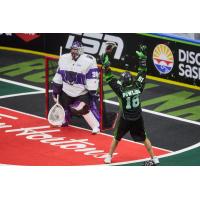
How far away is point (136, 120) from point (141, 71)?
3.80 feet

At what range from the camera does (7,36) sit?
29.2 metres

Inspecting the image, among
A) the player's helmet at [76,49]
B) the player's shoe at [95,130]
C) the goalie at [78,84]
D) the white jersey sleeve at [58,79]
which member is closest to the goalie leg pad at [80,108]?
the goalie at [78,84]

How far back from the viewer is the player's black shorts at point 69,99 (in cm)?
2292

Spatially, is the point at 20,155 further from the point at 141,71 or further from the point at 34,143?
the point at 141,71

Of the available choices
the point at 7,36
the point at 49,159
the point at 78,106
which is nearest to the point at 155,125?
the point at 78,106

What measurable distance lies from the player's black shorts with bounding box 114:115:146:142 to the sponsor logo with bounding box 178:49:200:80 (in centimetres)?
552

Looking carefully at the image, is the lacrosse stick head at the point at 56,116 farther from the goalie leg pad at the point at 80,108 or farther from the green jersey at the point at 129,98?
the green jersey at the point at 129,98

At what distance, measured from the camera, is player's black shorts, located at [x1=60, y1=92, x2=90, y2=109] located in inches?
902

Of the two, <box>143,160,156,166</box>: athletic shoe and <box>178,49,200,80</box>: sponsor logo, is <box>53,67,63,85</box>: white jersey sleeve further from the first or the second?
<box>178,49,200,80</box>: sponsor logo

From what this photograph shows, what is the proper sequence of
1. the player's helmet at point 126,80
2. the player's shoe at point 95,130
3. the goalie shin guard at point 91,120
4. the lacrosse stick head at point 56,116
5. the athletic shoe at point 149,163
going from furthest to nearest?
1. the lacrosse stick head at point 56,116
2. the goalie shin guard at point 91,120
3. the player's shoe at point 95,130
4. the athletic shoe at point 149,163
5. the player's helmet at point 126,80

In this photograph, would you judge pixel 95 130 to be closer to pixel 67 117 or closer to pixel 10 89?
pixel 67 117

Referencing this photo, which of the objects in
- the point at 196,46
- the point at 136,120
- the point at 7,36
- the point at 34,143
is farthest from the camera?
the point at 7,36

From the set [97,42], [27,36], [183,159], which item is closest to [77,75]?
[183,159]

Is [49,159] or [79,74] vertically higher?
[79,74]
